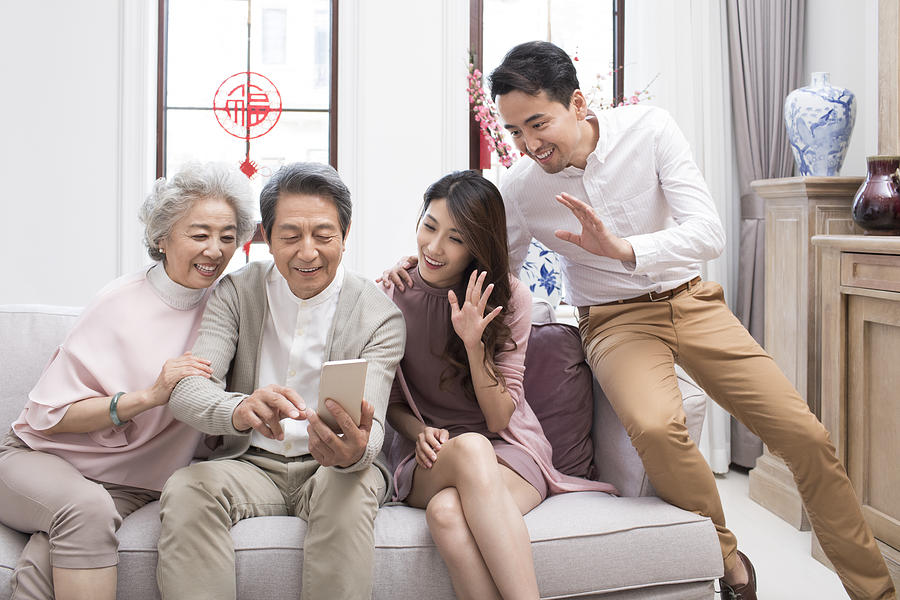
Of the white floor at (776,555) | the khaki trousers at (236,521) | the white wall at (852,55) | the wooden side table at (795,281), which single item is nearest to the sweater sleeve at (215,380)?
the khaki trousers at (236,521)

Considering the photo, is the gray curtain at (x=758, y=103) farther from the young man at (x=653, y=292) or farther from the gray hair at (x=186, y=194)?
the gray hair at (x=186, y=194)

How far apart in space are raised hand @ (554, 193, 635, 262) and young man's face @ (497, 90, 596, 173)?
21 cm

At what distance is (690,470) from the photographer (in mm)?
1847

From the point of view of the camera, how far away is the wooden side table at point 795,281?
288cm

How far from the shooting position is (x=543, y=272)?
3006mm

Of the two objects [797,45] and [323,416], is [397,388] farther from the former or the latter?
[797,45]

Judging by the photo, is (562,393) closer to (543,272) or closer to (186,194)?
(543,272)

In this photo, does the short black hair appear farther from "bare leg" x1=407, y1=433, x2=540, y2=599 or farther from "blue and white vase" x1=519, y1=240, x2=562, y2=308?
"blue and white vase" x1=519, y1=240, x2=562, y2=308

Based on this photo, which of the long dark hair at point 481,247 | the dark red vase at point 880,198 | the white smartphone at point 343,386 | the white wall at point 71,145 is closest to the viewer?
the white smartphone at point 343,386

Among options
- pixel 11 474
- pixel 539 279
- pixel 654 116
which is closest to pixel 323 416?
pixel 11 474

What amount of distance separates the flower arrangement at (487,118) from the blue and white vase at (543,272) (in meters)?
0.59

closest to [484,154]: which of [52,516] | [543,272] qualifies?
[543,272]

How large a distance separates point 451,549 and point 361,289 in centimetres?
67

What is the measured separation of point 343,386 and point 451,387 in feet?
1.66
